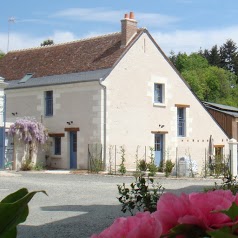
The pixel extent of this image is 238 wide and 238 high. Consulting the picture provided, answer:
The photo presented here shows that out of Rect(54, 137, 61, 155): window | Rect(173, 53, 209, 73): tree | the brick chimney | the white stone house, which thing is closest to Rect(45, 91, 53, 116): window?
the white stone house

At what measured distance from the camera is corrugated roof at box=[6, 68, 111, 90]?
2659 cm

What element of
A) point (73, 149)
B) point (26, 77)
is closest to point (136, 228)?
point (73, 149)

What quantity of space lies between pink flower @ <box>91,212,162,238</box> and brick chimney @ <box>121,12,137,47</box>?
26689 mm

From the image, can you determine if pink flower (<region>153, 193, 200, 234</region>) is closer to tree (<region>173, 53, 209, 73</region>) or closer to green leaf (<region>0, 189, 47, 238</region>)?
green leaf (<region>0, 189, 47, 238</region>)

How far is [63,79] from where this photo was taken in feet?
92.0

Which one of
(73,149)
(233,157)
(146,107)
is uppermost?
(146,107)

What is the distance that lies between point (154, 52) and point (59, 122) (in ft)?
19.4

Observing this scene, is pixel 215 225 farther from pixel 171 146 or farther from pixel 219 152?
pixel 219 152

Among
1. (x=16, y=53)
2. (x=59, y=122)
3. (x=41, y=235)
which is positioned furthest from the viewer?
(x=16, y=53)

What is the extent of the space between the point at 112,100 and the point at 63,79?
2.92m

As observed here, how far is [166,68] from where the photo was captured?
29.4 m

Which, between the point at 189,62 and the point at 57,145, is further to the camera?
the point at 189,62

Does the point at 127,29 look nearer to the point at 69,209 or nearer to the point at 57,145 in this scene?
the point at 57,145

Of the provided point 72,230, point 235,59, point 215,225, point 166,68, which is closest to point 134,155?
point 166,68
